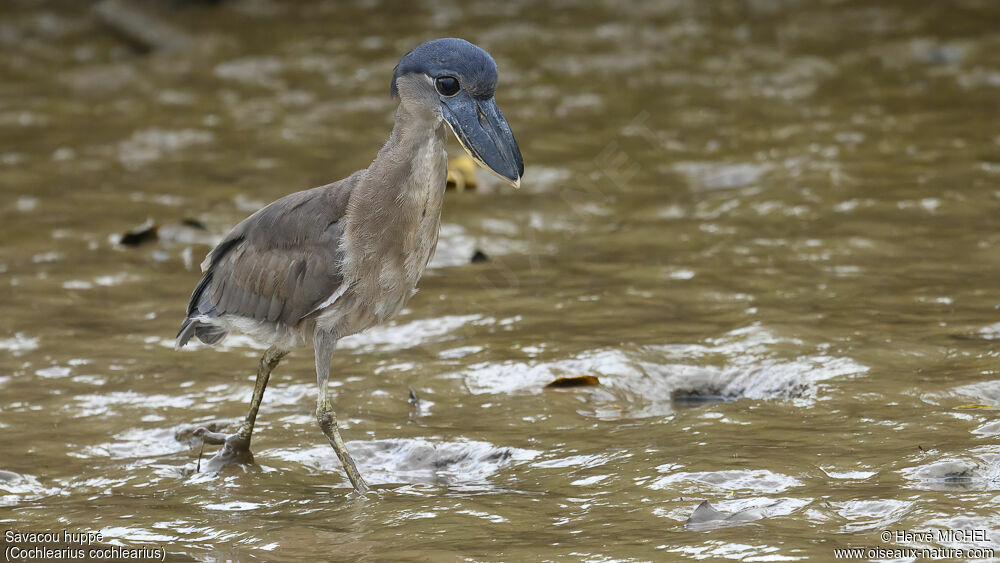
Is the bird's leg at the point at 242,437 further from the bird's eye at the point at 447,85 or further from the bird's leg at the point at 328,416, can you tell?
the bird's eye at the point at 447,85

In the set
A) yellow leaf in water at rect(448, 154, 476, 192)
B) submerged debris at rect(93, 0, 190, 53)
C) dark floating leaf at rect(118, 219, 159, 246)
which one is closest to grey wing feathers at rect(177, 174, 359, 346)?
dark floating leaf at rect(118, 219, 159, 246)

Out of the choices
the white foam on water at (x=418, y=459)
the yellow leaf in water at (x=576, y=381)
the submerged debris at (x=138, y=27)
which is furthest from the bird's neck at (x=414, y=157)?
the submerged debris at (x=138, y=27)

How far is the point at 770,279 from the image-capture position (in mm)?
5984

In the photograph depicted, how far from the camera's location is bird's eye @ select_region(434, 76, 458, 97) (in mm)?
4008

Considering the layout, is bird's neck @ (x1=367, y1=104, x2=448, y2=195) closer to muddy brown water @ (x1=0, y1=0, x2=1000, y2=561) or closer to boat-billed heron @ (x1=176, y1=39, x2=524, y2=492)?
boat-billed heron @ (x1=176, y1=39, x2=524, y2=492)

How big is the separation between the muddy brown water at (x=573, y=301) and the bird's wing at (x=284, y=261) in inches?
22.2

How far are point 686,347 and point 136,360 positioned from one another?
2.51 metres

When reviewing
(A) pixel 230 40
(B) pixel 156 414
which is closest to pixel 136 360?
(B) pixel 156 414

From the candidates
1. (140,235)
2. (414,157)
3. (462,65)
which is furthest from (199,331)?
(140,235)

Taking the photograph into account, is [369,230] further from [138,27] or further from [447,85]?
[138,27]

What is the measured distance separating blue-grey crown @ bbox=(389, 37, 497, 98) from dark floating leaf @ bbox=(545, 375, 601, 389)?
1.42 m

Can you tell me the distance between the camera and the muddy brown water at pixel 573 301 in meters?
3.74

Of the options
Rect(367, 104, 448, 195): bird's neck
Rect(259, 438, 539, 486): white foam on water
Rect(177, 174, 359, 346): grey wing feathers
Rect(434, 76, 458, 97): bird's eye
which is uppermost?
Rect(434, 76, 458, 97): bird's eye

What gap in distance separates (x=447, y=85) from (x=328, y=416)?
1232 mm
